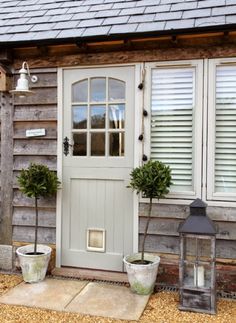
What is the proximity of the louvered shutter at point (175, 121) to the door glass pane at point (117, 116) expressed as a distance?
0.32 metres

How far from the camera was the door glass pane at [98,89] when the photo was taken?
11.8 ft

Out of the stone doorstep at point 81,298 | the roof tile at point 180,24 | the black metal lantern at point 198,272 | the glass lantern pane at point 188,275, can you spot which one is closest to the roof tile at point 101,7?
the roof tile at point 180,24

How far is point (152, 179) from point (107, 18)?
5.83ft

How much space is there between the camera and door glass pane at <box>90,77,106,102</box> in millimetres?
3609

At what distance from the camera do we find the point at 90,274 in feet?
11.7

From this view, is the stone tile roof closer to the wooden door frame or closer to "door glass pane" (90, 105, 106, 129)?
the wooden door frame

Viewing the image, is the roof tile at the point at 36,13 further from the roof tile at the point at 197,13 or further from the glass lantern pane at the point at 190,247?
the glass lantern pane at the point at 190,247

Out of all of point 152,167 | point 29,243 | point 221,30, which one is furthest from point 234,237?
point 29,243

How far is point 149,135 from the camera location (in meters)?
3.46

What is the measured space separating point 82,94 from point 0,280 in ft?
7.01

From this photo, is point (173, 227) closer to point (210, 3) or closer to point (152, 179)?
point (152, 179)

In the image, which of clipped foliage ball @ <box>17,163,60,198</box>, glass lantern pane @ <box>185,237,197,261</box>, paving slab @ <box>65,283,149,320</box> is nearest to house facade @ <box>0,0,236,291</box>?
glass lantern pane @ <box>185,237,197,261</box>

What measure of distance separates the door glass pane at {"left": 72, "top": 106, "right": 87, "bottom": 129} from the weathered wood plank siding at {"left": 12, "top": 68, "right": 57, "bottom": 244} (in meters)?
0.21

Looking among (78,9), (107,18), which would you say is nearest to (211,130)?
(107,18)
